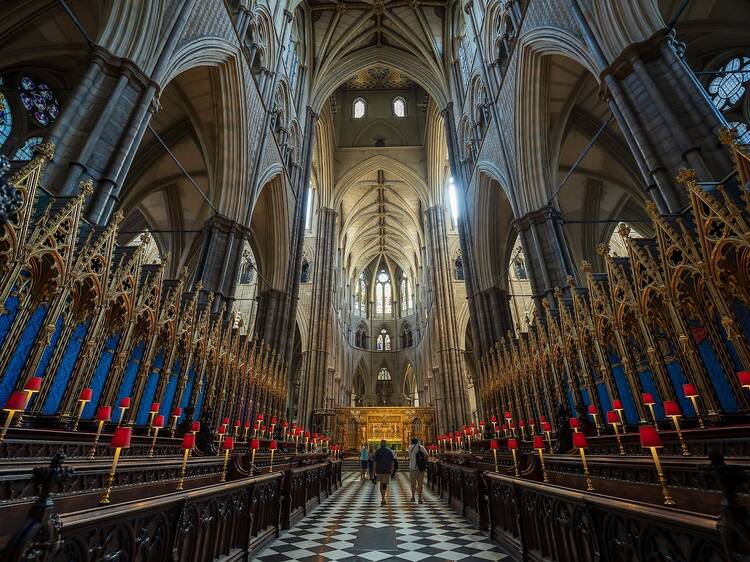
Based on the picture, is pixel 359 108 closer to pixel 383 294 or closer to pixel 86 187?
pixel 383 294

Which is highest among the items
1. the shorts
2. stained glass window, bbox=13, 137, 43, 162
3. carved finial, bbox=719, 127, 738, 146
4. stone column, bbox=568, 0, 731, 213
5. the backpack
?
stained glass window, bbox=13, 137, 43, 162

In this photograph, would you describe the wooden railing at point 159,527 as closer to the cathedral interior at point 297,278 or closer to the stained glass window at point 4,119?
the cathedral interior at point 297,278

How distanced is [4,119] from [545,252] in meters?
15.3

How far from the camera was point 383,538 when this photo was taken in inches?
175

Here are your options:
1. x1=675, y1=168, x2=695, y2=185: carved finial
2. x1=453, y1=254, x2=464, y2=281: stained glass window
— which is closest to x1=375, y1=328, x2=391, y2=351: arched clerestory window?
x1=453, y1=254, x2=464, y2=281: stained glass window

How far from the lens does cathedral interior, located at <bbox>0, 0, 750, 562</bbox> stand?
9.00ft

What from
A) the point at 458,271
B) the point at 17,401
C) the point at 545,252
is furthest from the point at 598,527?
the point at 458,271

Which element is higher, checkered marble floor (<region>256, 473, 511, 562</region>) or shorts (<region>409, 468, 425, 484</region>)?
shorts (<region>409, 468, 425, 484</region>)

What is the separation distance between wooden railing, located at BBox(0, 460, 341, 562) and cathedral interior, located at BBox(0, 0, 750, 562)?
1 cm

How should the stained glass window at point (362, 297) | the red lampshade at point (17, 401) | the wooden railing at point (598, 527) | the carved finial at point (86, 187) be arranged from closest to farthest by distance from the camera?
the wooden railing at point (598, 527)
the red lampshade at point (17, 401)
the carved finial at point (86, 187)
the stained glass window at point (362, 297)

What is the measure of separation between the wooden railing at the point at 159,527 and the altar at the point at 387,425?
677 inches

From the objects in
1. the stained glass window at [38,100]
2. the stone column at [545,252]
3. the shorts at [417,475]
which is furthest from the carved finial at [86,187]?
the stone column at [545,252]

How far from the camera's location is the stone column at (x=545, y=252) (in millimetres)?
9336

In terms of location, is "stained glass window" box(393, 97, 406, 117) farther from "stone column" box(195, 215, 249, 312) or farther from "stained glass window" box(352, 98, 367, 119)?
"stone column" box(195, 215, 249, 312)
